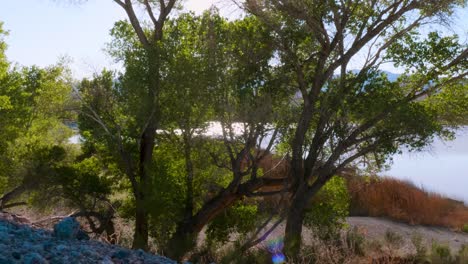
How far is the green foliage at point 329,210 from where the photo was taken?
1323 centimetres

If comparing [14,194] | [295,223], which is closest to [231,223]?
[295,223]

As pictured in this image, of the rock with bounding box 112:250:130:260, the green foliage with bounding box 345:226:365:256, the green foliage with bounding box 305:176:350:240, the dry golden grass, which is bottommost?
the rock with bounding box 112:250:130:260

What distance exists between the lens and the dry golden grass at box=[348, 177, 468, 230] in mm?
21281

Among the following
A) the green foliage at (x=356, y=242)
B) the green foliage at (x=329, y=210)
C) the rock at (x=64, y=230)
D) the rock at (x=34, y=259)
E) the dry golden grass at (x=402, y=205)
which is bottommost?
the rock at (x=34, y=259)

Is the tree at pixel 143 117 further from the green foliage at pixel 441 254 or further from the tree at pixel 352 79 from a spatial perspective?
the green foliage at pixel 441 254

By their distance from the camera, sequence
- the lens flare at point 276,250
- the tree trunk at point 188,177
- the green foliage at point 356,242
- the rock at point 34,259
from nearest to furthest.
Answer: the rock at point 34,259 < the lens flare at point 276,250 < the tree trunk at point 188,177 < the green foliage at point 356,242

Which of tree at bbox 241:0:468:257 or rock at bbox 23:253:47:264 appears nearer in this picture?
rock at bbox 23:253:47:264

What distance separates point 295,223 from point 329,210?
1087mm

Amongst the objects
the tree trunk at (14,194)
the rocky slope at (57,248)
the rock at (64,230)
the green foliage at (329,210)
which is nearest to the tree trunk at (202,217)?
the green foliage at (329,210)

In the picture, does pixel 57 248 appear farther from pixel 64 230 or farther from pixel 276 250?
pixel 276 250

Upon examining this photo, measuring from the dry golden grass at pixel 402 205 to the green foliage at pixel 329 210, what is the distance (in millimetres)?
6598

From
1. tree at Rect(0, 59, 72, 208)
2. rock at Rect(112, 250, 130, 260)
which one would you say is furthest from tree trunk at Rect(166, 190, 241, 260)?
rock at Rect(112, 250, 130, 260)

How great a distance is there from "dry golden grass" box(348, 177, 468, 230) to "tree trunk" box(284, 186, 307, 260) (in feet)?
26.7

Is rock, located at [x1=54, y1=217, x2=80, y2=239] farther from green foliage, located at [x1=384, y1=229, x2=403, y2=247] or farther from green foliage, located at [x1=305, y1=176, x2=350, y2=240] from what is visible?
green foliage, located at [x1=384, y1=229, x2=403, y2=247]
